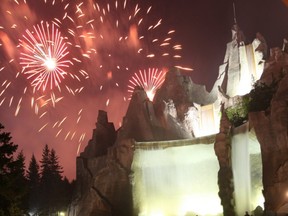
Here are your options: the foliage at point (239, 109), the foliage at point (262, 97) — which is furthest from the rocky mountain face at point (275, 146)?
the foliage at point (239, 109)

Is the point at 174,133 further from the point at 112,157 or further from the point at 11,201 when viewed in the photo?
the point at 11,201

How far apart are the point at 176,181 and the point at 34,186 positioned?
40.6 metres

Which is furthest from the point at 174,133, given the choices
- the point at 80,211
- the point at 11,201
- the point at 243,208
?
the point at 11,201

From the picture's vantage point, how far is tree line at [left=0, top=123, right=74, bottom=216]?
2614 cm

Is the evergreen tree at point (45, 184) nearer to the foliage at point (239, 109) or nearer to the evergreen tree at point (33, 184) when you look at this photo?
the evergreen tree at point (33, 184)

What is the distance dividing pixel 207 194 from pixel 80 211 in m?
15.4

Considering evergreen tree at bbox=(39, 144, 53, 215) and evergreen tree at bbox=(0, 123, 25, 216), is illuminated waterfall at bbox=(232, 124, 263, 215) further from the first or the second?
evergreen tree at bbox=(39, 144, 53, 215)

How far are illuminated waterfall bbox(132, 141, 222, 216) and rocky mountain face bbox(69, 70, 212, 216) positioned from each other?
159 centimetres

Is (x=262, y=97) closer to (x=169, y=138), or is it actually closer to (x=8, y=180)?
(x=169, y=138)

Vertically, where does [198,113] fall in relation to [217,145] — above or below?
above

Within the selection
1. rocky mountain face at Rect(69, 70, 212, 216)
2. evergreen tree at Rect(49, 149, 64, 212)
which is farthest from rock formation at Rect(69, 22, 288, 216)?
evergreen tree at Rect(49, 149, 64, 212)

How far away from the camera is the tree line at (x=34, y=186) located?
26.1m

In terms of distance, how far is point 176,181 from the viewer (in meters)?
47.6

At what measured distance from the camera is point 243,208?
38719 mm
